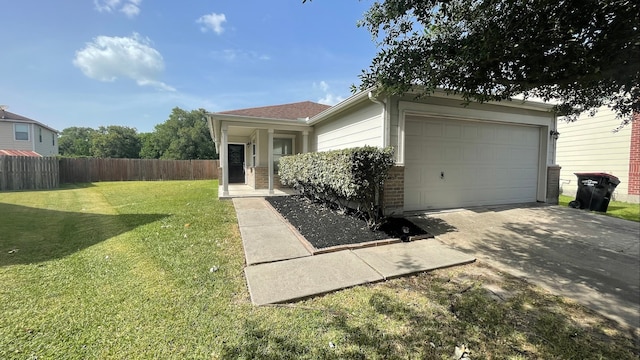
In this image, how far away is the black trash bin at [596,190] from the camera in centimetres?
750

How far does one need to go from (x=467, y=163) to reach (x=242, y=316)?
257 inches

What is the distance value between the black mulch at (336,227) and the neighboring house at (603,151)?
935 cm

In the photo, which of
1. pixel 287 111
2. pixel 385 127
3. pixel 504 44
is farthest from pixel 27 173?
pixel 504 44

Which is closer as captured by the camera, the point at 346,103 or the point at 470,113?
the point at 470,113

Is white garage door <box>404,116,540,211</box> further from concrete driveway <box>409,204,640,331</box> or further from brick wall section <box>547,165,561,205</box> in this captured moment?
concrete driveway <box>409,204,640,331</box>

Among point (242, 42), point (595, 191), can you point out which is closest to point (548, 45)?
point (595, 191)

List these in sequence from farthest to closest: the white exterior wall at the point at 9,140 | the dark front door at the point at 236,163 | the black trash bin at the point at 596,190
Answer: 1. the white exterior wall at the point at 9,140
2. the dark front door at the point at 236,163
3. the black trash bin at the point at 596,190

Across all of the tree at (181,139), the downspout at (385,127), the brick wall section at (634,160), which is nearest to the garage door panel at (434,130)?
the downspout at (385,127)

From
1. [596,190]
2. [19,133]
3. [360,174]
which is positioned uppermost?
[19,133]

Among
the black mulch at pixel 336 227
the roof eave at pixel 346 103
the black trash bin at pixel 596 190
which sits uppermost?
the roof eave at pixel 346 103

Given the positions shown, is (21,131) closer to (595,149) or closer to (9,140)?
(9,140)

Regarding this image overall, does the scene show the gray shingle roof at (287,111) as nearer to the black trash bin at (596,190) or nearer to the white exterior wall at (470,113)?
the white exterior wall at (470,113)

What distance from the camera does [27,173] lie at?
45.3 ft

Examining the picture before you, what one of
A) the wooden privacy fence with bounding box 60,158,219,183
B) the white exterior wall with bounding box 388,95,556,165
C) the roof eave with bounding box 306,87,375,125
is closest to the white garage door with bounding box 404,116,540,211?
the white exterior wall with bounding box 388,95,556,165
